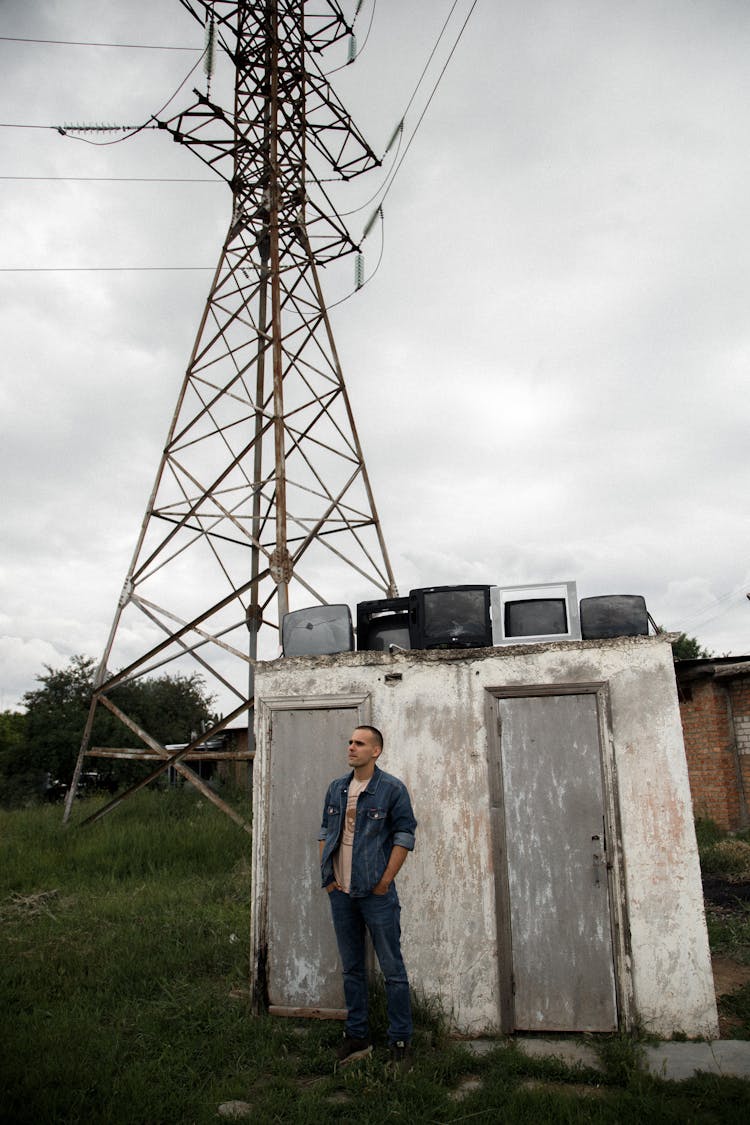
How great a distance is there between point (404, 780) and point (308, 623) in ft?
4.17

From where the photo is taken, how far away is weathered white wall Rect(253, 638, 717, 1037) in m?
4.29

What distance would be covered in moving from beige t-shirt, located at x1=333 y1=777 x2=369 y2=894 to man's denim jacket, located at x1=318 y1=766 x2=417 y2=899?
0.03 m

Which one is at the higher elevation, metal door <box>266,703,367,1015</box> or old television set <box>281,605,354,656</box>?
old television set <box>281,605,354,656</box>

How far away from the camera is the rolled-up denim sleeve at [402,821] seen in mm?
4016

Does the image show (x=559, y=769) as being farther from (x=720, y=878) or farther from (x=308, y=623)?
(x=720, y=878)

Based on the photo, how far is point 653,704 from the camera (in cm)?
456

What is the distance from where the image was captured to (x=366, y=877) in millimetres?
4004

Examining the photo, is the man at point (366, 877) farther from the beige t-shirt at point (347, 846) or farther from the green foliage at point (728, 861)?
the green foliage at point (728, 861)

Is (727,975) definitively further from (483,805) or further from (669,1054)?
(483,805)

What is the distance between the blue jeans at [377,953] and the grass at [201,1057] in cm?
22

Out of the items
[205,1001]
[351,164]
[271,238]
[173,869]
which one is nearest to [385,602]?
[205,1001]

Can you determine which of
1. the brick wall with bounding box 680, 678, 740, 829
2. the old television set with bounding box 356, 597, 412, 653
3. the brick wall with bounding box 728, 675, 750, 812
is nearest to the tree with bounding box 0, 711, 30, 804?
the brick wall with bounding box 680, 678, 740, 829

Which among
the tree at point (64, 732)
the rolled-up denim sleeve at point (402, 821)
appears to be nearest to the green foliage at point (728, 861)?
the rolled-up denim sleeve at point (402, 821)

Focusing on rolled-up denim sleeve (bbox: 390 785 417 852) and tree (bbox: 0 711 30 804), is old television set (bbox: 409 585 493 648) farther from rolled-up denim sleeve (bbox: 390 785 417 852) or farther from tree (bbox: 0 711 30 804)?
tree (bbox: 0 711 30 804)
